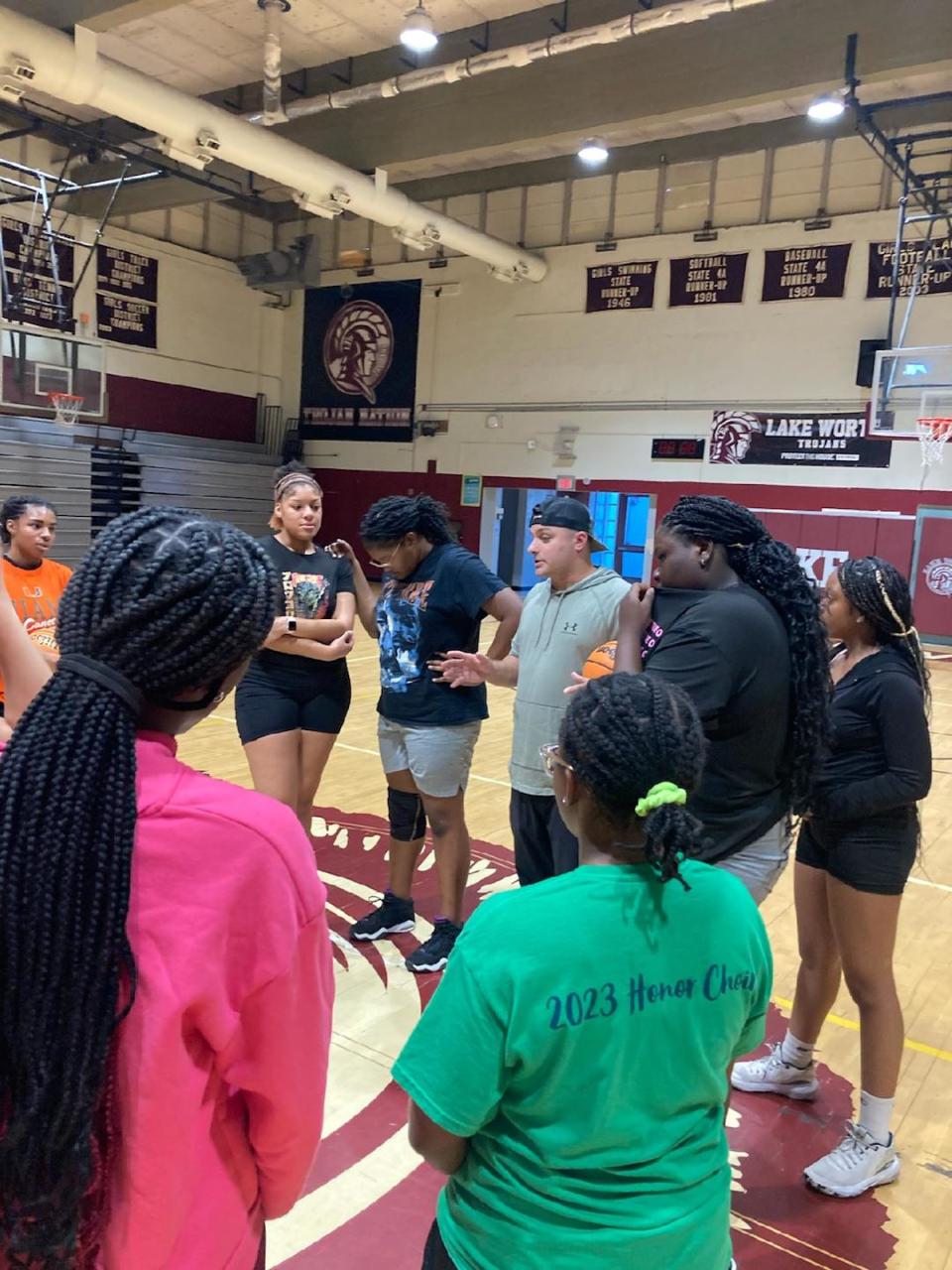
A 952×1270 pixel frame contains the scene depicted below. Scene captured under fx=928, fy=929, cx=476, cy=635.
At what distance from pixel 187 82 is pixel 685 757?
48.0 ft

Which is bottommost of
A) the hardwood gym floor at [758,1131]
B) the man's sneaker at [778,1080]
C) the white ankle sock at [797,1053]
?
the hardwood gym floor at [758,1131]

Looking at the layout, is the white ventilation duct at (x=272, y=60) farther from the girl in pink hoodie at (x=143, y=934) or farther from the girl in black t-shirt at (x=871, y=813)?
the girl in pink hoodie at (x=143, y=934)

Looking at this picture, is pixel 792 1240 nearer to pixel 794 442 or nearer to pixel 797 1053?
pixel 797 1053

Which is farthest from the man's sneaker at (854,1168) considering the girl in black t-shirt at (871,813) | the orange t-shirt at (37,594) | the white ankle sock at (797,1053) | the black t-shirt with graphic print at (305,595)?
the orange t-shirt at (37,594)

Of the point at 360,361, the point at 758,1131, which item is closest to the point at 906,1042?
the point at 758,1131

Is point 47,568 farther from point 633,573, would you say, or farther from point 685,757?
point 633,573

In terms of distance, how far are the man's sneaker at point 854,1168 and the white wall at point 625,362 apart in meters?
12.9

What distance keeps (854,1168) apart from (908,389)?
Result: 36.9ft

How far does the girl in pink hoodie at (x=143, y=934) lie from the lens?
0.93 metres

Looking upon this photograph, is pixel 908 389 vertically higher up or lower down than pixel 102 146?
lower down

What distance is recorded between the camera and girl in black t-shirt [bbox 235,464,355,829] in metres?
3.50

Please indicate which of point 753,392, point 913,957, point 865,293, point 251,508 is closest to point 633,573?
point 753,392

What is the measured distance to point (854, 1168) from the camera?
2396mm

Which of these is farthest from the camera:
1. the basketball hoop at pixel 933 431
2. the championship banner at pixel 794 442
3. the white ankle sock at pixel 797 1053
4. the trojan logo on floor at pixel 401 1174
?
the championship banner at pixel 794 442
